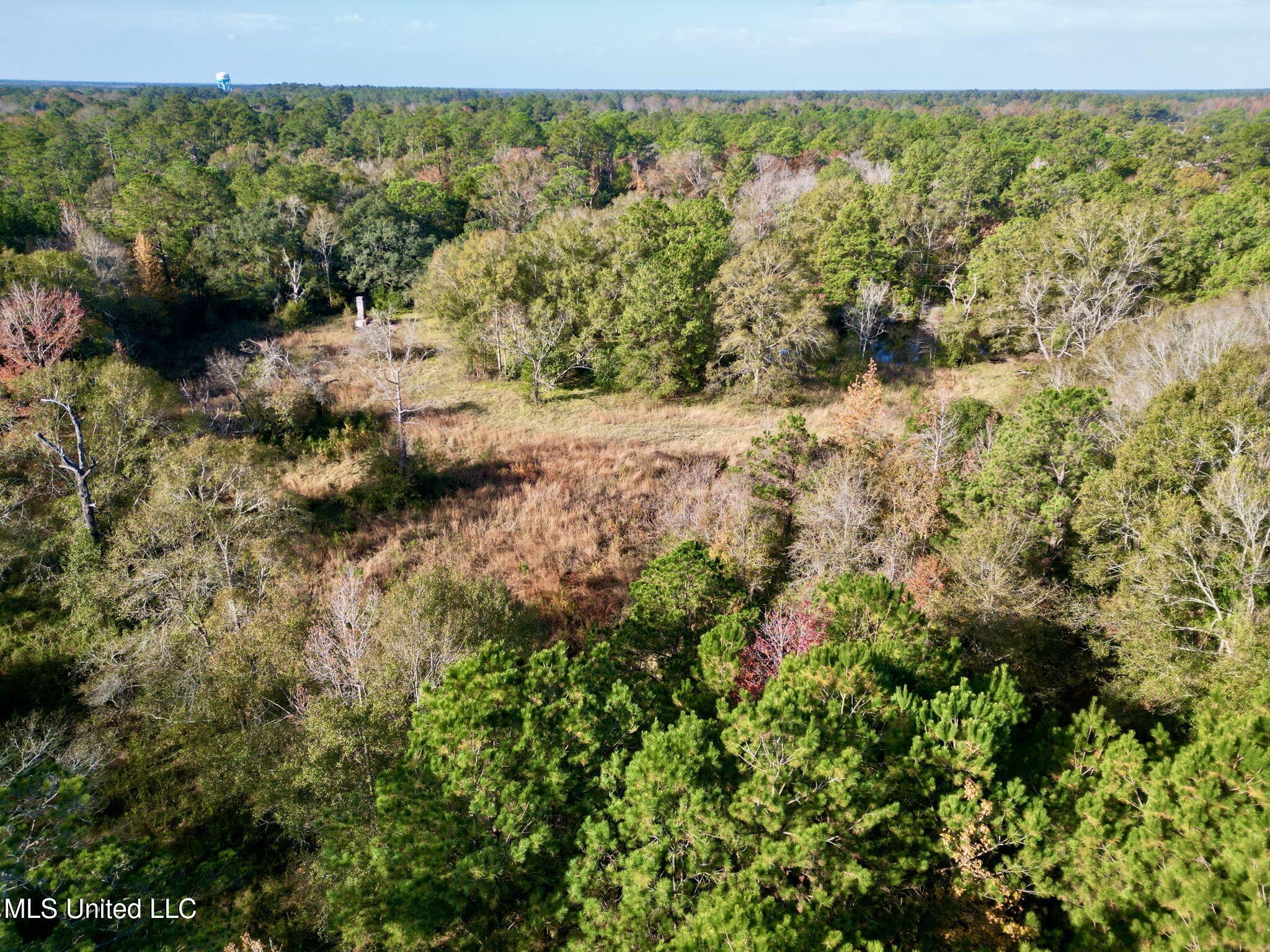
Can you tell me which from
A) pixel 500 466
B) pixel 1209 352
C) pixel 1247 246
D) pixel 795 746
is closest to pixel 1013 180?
pixel 1247 246

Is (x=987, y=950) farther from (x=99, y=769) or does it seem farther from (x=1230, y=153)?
(x=1230, y=153)

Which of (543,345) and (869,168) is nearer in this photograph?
(543,345)

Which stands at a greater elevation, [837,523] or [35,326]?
[35,326]

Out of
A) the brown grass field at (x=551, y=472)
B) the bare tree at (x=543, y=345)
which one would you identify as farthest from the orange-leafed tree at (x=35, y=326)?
the bare tree at (x=543, y=345)

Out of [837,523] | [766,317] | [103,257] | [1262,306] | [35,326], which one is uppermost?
[103,257]

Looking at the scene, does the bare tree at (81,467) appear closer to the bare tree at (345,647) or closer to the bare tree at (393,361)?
the bare tree at (393,361)

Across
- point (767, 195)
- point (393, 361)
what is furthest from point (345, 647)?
point (767, 195)

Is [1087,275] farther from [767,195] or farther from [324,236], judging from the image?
[324,236]
